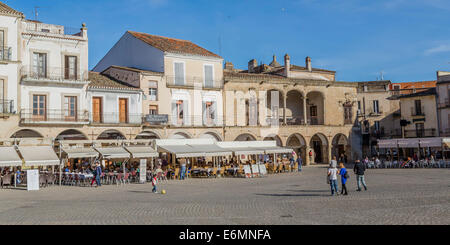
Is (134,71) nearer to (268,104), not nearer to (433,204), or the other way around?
(268,104)

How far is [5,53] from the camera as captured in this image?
27984mm

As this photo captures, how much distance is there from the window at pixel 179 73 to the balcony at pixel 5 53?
494 inches

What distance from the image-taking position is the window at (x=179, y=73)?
36.2 metres

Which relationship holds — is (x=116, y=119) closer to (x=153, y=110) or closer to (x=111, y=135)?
(x=111, y=135)

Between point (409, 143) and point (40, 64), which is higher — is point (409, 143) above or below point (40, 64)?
below

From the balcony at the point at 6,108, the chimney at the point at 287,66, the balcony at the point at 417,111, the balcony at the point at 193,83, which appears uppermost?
the chimney at the point at 287,66

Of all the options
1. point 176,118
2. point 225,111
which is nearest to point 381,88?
point 225,111

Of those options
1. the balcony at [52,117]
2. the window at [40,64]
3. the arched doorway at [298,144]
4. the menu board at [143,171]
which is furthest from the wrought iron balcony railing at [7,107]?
the arched doorway at [298,144]

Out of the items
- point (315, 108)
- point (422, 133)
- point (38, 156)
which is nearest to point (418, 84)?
point (422, 133)

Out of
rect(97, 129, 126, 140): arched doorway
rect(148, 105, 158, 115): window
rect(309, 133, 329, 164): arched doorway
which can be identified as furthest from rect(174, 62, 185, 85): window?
rect(309, 133, 329, 164): arched doorway

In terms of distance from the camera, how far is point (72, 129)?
30641 mm

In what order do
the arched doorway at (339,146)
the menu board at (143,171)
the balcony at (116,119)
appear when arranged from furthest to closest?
the arched doorway at (339,146)
the balcony at (116,119)
the menu board at (143,171)

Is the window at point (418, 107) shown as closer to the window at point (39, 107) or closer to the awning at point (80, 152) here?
the awning at point (80, 152)

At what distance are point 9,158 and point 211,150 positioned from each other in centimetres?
1223
